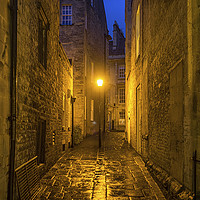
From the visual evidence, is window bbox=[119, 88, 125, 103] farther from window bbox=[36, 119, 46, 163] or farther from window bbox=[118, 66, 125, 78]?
window bbox=[36, 119, 46, 163]

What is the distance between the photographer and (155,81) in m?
7.35

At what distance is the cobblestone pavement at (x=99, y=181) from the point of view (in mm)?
5266

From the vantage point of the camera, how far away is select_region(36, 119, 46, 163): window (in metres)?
6.88

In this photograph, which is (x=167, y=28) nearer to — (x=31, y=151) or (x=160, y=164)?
(x=160, y=164)

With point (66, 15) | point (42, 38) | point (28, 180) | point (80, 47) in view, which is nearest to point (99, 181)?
point (28, 180)

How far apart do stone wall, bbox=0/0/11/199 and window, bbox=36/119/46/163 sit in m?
2.89

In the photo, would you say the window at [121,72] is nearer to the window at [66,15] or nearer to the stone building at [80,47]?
the stone building at [80,47]

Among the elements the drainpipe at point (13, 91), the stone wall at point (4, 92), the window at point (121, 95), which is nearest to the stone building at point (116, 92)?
the window at point (121, 95)

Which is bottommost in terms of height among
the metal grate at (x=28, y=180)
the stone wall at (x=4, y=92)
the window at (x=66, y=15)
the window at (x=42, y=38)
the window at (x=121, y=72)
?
the metal grate at (x=28, y=180)

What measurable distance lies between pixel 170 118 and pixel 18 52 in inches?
144

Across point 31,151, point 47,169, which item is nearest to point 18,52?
point 31,151

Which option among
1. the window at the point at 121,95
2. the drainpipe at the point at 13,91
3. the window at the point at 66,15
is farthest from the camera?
the window at the point at 121,95

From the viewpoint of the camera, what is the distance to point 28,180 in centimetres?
500

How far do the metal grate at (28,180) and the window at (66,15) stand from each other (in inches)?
637
